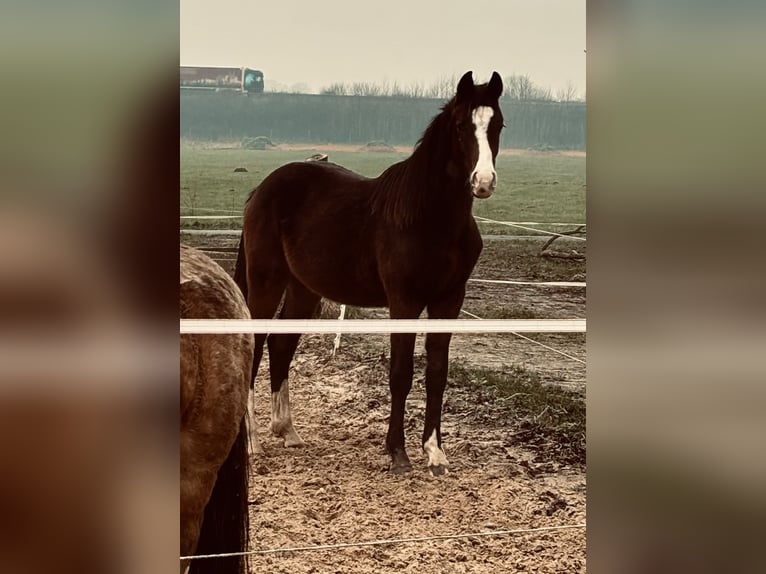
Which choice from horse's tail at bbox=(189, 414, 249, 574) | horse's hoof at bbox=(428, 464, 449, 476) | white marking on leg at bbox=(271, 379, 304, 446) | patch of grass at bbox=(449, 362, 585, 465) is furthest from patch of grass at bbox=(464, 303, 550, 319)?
horse's tail at bbox=(189, 414, 249, 574)

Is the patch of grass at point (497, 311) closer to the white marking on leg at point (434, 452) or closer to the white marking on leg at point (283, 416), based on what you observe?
the white marking on leg at point (434, 452)

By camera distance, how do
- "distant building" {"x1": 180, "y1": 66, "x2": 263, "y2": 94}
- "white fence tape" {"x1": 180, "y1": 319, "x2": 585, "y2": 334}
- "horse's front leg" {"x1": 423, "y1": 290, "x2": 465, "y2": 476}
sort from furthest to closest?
"horse's front leg" {"x1": 423, "y1": 290, "x2": 465, "y2": 476} < "white fence tape" {"x1": 180, "y1": 319, "x2": 585, "y2": 334} < "distant building" {"x1": 180, "y1": 66, "x2": 263, "y2": 94}

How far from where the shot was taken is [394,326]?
2.60 m

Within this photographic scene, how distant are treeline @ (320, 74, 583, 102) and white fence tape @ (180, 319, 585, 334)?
0.59m

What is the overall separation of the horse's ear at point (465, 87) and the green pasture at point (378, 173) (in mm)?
191

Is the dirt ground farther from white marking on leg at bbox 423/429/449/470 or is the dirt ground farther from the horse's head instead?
the horse's head

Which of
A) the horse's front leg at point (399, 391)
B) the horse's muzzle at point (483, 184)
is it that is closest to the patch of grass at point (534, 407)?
the horse's front leg at point (399, 391)

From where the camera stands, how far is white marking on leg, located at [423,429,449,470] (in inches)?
103
